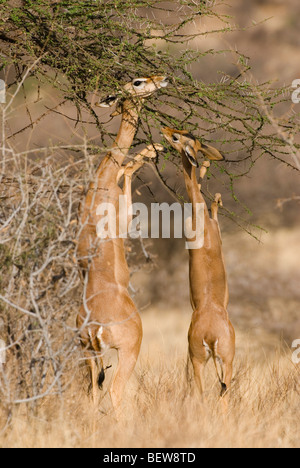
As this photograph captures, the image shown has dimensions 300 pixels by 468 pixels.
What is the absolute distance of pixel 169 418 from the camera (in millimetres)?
5418

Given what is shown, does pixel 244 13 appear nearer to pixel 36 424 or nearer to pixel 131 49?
pixel 131 49

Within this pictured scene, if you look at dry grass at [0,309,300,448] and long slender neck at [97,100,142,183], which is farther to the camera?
long slender neck at [97,100,142,183]

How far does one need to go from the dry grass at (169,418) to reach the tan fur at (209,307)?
0.30 metres

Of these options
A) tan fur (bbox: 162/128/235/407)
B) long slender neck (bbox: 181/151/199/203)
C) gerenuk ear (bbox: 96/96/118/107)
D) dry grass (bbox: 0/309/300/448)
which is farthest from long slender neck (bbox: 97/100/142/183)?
dry grass (bbox: 0/309/300/448)

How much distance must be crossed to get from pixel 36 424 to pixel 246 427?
4.70 feet

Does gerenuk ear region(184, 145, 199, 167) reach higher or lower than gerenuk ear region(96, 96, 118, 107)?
lower

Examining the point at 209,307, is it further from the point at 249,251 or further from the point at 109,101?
the point at 249,251

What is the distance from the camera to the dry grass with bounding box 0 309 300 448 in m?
5.19

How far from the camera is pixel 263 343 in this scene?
1488cm

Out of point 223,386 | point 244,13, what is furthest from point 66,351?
point 244,13

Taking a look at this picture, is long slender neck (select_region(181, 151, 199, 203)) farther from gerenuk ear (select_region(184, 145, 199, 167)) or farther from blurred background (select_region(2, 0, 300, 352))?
blurred background (select_region(2, 0, 300, 352))

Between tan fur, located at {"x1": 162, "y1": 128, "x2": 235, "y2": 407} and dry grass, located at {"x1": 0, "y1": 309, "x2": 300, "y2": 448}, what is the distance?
0.99ft
